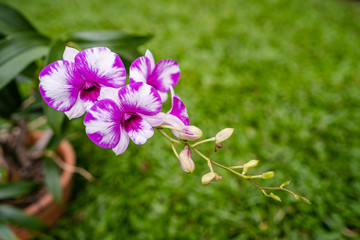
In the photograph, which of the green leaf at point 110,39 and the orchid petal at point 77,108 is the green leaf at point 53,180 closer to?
the green leaf at point 110,39

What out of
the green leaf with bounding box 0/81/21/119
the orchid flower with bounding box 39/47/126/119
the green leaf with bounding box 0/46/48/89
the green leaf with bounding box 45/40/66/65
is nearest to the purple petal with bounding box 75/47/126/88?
the orchid flower with bounding box 39/47/126/119

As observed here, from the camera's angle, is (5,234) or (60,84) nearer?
(60,84)

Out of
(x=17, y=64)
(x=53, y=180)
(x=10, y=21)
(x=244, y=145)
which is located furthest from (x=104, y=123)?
(x=244, y=145)

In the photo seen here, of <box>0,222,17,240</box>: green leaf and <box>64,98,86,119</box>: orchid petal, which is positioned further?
<box>0,222,17,240</box>: green leaf

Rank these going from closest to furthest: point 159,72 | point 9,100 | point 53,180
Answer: point 159,72
point 9,100
point 53,180

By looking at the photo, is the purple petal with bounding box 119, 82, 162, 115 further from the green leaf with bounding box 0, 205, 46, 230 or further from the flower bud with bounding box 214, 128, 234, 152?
the green leaf with bounding box 0, 205, 46, 230

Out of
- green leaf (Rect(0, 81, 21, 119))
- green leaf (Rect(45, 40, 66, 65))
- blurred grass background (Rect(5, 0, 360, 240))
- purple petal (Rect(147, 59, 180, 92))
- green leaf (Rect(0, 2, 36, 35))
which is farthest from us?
blurred grass background (Rect(5, 0, 360, 240))

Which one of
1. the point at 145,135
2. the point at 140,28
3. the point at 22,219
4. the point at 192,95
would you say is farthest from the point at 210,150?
the point at 140,28

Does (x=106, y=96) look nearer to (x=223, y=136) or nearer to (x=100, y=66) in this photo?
(x=100, y=66)
